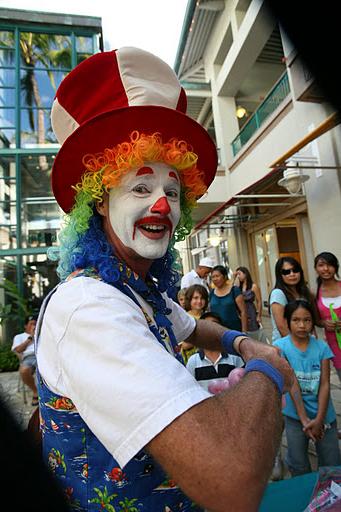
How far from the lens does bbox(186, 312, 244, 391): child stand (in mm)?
2680

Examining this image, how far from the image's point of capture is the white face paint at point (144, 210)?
1193mm

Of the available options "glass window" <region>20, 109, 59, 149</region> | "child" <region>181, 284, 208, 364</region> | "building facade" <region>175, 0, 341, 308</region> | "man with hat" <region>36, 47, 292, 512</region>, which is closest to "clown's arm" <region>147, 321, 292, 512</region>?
"man with hat" <region>36, 47, 292, 512</region>

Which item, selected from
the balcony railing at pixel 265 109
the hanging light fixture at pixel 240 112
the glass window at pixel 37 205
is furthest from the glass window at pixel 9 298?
the hanging light fixture at pixel 240 112

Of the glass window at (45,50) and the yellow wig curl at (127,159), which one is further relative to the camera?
the glass window at (45,50)

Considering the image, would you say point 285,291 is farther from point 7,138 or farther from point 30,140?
point 7,138

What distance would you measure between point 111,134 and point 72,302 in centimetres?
73

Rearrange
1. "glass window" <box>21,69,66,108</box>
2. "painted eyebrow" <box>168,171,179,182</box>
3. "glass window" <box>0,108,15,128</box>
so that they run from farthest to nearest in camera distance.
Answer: "glass window" <box>21,69,66,108</box>, "glass window" <box>0,108,15,128</box>, "painted eyebrow" <box>168,171,179,182</box>

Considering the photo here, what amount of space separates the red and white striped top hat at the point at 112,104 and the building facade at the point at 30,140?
6.81 metres

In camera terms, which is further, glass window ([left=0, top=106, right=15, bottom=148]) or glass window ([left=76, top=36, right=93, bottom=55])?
glass window ([left=76, top=36, right=93, bottom=55])

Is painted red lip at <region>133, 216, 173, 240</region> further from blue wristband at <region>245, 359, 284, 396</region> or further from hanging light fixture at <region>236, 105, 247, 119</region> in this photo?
hanging light fixture at <region>236, 105, 247, 119</region>

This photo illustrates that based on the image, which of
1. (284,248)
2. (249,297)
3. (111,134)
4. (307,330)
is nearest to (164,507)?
(111,134)

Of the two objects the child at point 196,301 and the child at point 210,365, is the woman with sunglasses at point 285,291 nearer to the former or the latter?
the child at point 210,365

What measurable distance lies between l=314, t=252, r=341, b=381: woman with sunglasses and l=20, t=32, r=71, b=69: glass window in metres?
8.98

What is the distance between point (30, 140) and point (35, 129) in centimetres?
37
